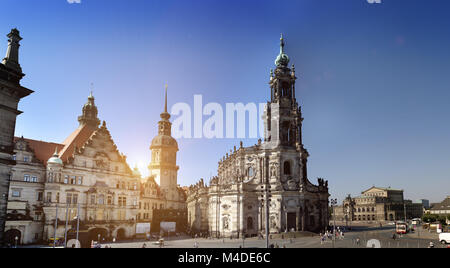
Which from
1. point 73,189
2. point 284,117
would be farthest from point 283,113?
point 73,189

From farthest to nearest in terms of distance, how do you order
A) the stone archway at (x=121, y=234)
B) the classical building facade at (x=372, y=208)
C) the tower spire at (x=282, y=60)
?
the classical building facade at (x=372, y=208)
the tower spire at (x=282, y=60)
the stone archway at (x=121, y=234)

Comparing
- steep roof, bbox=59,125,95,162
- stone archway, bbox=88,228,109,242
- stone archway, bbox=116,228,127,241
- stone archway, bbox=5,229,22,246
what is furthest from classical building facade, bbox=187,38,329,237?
stone archway, bbox=5,229,22,246

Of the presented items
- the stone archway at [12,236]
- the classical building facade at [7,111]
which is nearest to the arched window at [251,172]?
the stone archway at [12,236]

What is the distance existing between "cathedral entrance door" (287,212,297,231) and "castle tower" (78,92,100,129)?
4977 centimetres

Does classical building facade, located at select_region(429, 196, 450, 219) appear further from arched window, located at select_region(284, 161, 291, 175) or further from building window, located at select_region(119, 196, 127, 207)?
building window, located at select_region(119, 196, 127, 207)

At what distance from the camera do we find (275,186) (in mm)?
66938

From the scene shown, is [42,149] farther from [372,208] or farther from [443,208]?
[372,208]

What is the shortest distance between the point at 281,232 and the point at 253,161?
16.7 m

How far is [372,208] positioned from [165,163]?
10229cm

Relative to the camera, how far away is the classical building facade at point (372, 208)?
14150cm

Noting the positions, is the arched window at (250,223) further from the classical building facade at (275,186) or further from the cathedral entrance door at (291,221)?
the cathedral entrance door at (291,221)
